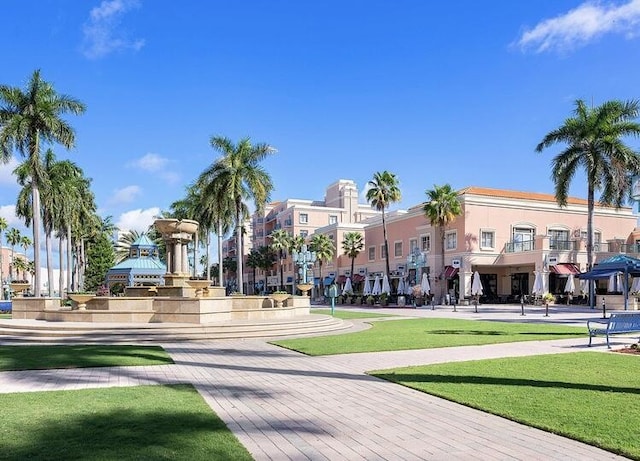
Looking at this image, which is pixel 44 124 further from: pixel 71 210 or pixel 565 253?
pixel 565 253

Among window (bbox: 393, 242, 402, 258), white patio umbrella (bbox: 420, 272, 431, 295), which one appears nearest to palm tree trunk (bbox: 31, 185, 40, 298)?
white patio umbrella (bbox: 420, 272, 431, 295)

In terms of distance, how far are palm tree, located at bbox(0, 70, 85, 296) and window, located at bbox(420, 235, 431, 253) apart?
33.9m

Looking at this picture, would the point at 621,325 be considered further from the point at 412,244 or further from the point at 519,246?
the point at 412,244

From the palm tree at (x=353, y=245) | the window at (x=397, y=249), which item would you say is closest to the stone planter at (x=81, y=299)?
the window at (x=397, y=249)

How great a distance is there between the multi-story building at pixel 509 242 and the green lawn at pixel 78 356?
38007 millimetres

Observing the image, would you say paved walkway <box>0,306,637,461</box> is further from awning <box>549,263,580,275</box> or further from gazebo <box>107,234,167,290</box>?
awning <box>549,263,580,275</box>

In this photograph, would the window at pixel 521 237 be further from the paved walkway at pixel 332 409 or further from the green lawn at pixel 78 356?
the green lawn at pixel 78 356

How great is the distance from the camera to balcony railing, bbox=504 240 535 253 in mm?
48503

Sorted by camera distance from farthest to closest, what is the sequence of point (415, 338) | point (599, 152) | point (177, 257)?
point (599, 152) → point (177, 257) → point (415, 338)

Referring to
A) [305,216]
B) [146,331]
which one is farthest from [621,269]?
[305,216]

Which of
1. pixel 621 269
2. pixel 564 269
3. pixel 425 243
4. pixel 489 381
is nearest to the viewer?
pixel 489 381

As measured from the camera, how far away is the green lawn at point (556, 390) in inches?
247

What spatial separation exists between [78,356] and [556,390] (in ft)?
34.7

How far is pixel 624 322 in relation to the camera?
14867 mm
